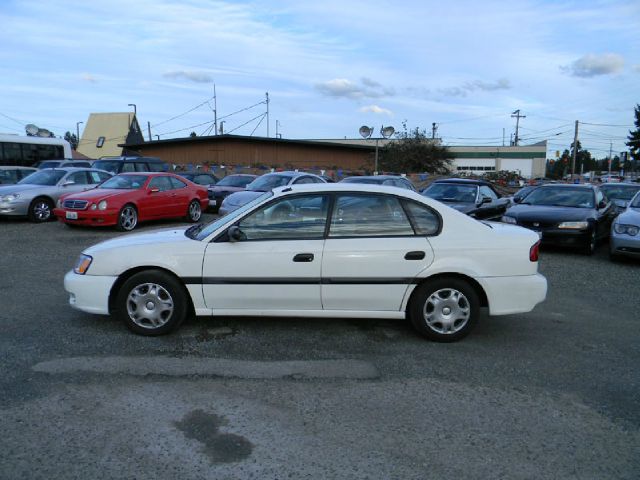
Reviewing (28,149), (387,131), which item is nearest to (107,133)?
(28,149)

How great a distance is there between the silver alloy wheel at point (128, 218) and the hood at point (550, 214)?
869cm

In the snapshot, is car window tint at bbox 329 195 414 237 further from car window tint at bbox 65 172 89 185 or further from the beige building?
the beige building

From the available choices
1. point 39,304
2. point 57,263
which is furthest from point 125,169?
point 39,304

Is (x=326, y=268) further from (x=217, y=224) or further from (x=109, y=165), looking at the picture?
(x=109, y=165)

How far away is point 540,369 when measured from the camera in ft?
14.1

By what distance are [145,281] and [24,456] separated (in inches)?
80.3

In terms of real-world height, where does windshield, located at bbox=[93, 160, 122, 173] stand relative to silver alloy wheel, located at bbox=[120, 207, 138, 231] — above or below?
above

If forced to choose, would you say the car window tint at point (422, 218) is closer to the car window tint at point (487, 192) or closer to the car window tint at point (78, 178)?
the car window tint at point (487, 192)

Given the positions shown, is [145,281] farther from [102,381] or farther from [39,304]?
[39,304]

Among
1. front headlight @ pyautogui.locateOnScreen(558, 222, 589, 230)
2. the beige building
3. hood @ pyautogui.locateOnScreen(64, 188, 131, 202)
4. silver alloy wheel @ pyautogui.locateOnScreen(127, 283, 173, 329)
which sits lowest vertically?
silver alloy wheel @ pyautogui.locateOnScreen(127, 283, 173, 329)

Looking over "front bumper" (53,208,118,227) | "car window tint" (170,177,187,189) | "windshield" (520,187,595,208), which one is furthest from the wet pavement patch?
"car window tint" (170,177,187,189)

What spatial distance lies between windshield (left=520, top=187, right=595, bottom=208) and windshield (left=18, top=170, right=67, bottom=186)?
480 inches

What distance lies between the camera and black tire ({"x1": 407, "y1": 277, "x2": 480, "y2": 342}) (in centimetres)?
474

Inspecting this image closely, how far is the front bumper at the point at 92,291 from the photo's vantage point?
15.7ft
